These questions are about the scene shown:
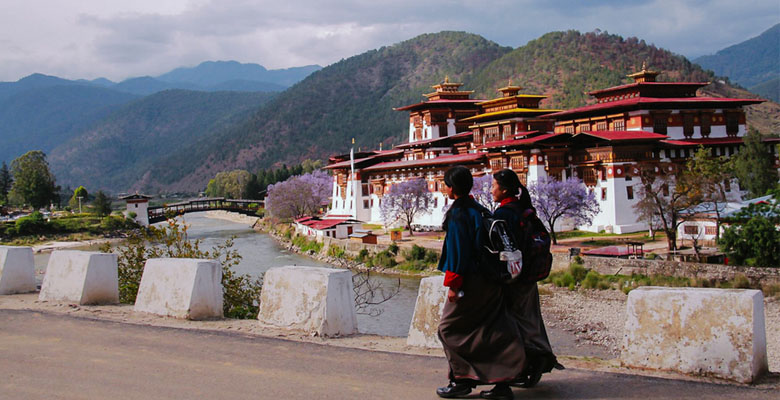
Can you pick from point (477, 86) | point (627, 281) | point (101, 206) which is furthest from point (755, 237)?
point (477, 86)

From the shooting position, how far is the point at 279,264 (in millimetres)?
43500

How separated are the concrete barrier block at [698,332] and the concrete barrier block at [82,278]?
23.9 feet

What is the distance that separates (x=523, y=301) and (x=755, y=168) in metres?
42.0

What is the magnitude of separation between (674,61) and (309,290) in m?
110

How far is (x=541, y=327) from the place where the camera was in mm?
5988

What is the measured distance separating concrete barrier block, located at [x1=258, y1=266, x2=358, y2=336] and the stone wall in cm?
2398

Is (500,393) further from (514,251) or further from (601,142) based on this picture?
(601,142)

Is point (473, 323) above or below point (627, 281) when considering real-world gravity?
above

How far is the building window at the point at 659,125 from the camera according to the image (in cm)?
4653

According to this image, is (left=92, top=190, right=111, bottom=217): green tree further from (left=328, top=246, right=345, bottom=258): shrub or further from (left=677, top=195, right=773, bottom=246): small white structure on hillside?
(left=677, top=195, right=773, bottom=246): small white structure on hillside

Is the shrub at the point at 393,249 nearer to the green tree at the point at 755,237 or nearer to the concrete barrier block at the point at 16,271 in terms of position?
the green tree at the point at 755,237

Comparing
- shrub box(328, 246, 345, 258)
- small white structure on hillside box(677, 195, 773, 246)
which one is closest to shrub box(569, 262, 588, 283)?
small white structure on hillside box(677, 195, 773, 246)

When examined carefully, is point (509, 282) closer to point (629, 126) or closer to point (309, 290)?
point (309, 290)

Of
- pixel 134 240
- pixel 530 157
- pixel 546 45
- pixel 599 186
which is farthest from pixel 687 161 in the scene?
pixel 546 45
